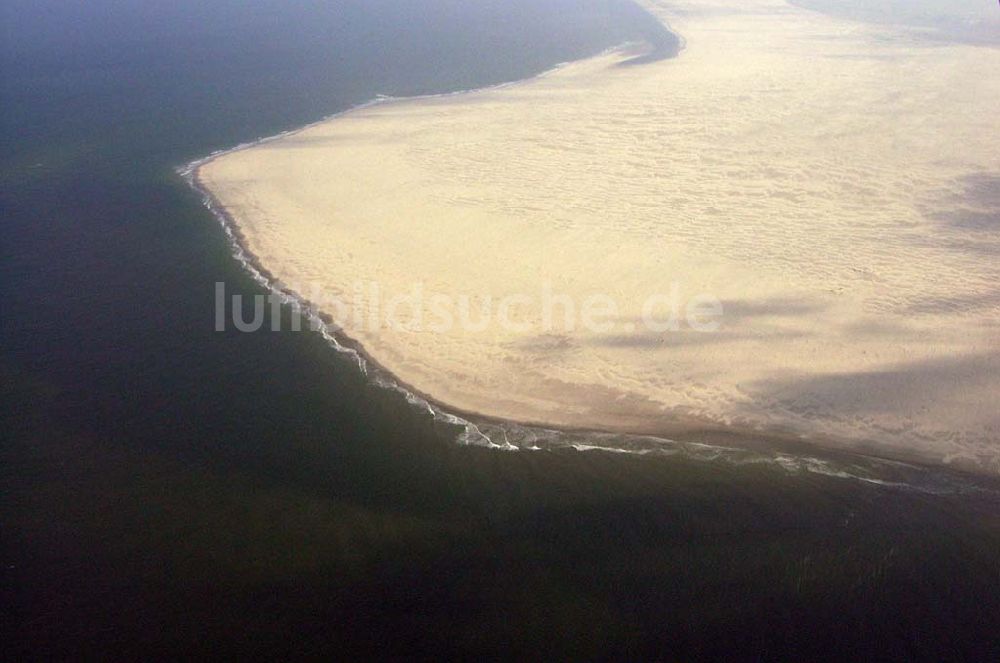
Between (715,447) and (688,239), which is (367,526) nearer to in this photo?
(715,447)

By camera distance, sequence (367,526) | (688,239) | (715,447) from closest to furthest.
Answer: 1. (367,526)
2. (715,447)
3. (688,239)

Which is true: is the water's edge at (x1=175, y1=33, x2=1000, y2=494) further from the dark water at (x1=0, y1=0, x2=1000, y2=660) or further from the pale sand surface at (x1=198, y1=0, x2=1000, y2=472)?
the pale sand surface at (x1=198, y1=0, x2=1000, y2=472)

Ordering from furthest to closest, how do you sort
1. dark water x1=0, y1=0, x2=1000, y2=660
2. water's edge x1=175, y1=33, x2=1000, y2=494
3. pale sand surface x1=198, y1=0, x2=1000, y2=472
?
pale sand surface x1=198, y1=0, x2=1000, y2=472
water's edge x1=175, y1=33, x2=1000, y2=494
dark water x1=0, y1=0, x2=1000, y2=660

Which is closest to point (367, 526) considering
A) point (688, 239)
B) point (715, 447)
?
point (715, 447)

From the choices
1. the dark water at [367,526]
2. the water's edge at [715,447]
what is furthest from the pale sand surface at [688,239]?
the dark water at [367,526]

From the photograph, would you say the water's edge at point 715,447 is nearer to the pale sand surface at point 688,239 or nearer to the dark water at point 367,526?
the dark water at point 367,526

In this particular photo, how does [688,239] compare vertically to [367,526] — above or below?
above

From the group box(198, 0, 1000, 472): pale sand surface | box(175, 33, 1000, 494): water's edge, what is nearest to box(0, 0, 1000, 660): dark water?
box(175, 33, 1000, 494): water's edge
